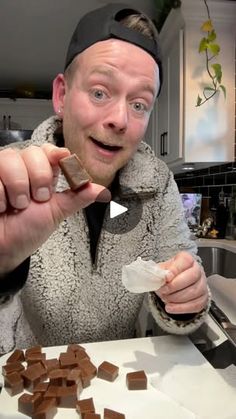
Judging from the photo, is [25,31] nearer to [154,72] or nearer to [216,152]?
[216,152]

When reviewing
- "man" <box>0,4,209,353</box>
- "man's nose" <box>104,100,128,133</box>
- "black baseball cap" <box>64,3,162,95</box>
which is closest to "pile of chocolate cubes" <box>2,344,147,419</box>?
"man" <box>0,4,209,353</box>

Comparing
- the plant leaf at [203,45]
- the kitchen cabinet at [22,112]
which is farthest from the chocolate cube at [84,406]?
the kitchen cabinet at [22,112]

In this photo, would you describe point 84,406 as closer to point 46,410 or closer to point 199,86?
point 46,410

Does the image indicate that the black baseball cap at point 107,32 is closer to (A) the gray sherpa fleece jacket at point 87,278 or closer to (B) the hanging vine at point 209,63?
(A) the gray sherpa fleece jacket at point 87,278

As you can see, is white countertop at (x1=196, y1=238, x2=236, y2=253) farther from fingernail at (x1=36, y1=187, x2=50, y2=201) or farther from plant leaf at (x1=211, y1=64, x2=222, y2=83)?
fingernail at (x1=36, y1=187, x2=50, y2=201)

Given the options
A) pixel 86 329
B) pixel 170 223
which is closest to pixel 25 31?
pixel 170 223
